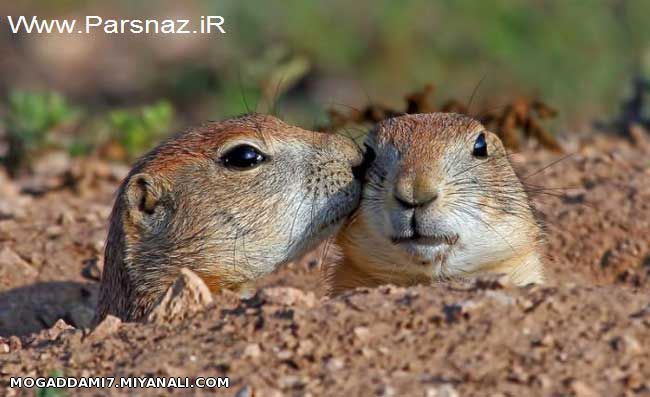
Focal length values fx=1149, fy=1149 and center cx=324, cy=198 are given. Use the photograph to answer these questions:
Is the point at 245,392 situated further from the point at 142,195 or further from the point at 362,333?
the point at 142,195

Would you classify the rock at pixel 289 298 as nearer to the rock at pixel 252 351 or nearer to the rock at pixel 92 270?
the rock at pixel 252 351

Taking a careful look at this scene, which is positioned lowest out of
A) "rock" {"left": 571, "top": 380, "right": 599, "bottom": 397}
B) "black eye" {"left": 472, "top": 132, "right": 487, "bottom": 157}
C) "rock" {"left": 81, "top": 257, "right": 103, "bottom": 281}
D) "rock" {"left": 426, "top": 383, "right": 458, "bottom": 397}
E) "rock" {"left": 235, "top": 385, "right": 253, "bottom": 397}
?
"rock" {"left": 571, "top": 380, "right": 599, "bottom": 397}

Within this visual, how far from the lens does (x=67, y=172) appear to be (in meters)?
8.20

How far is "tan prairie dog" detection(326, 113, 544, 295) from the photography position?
5004 mm

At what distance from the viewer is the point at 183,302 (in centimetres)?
458

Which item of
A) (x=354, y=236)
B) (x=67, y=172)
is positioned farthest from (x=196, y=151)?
(x=67, y=172)

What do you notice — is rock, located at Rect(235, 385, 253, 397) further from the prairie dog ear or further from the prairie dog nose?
the prairie dog ear

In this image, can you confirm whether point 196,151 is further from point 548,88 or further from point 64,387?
point 548,88

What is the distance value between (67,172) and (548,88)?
574 cm

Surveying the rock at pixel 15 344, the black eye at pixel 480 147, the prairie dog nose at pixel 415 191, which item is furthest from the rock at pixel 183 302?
the black eye at pixel 480 147

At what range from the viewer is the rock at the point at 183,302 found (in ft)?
15.0

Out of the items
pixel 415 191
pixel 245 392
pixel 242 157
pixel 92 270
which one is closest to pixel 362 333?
pixel 245 392

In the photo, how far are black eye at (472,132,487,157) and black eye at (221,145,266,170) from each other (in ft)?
3.38

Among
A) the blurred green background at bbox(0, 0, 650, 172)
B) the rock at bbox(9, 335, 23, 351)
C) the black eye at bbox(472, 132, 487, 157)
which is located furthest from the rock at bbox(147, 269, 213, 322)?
the blurred green background at bbox(0, 0, 650, 172)
